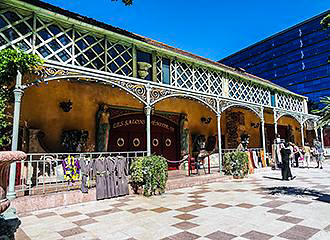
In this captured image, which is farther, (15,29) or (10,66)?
(15,29)

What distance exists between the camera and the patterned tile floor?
3305mm

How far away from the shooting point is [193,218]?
161 inches

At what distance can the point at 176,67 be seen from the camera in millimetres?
8820

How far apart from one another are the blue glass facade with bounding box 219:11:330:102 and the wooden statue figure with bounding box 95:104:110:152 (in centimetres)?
3806

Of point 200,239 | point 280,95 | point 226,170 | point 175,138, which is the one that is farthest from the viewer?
point 280,95

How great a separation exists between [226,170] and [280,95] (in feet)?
26.1

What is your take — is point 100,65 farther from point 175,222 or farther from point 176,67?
point 175,222

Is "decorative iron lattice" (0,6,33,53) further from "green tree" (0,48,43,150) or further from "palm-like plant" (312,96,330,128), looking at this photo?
"palm-like plant" (312,96,330,128)

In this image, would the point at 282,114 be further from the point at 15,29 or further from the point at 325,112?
the point at 15,29

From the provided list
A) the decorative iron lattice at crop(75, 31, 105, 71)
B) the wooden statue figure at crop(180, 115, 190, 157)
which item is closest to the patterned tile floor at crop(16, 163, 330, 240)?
the decorative iron lattice at crop(75, 31, 105, 71)

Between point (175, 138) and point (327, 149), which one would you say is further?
point (327, 149)

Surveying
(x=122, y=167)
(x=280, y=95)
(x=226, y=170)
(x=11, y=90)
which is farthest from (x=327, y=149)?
(x=11, y=90)

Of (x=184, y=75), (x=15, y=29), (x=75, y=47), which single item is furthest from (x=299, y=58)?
(x=15, y=29)

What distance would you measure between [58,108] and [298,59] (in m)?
46.8
